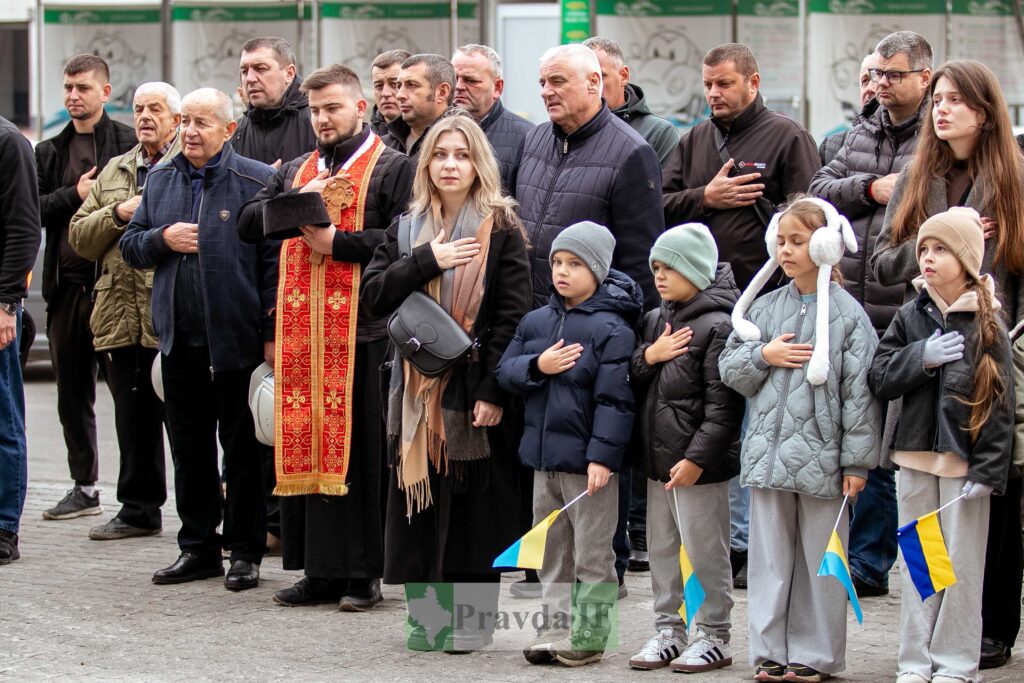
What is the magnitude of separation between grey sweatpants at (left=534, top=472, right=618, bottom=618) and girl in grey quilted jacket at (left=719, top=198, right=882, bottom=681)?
530 millimetres

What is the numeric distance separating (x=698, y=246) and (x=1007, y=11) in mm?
10113

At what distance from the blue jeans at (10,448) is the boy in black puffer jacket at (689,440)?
3.53m

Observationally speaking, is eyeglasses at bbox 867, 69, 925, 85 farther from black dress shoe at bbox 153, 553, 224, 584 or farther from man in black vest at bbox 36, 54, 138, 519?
man in black vest at bbox 36, 54, 138, 519

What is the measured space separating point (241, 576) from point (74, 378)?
2.23 m

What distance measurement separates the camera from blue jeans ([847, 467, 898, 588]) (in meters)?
6.70

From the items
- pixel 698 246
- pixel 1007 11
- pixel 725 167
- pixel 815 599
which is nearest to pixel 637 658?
pixel 815 599

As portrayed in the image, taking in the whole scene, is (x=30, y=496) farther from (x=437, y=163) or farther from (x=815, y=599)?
(x=815, y=599)

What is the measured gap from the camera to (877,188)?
6.38 metres

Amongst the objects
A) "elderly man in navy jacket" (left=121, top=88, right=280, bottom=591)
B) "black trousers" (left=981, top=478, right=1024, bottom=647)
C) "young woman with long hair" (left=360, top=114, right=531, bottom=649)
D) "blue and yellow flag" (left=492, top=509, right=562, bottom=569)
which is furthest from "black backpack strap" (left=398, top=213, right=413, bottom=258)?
"black trousers" (left=981, top=478, right=1024, bottom=647)

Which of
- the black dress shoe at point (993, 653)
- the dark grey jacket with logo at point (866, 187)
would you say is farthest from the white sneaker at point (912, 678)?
the dark grey jacket with logo at point (866, 187)

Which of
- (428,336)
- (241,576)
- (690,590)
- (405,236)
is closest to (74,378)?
(241,576)

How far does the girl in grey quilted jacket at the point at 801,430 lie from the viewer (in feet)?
17.1

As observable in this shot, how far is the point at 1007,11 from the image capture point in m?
14.5

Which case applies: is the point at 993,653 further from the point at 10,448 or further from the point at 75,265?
the point at 75,265
